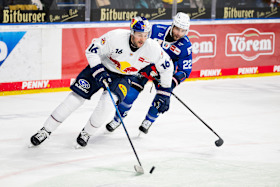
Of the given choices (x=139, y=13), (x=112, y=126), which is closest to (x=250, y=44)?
(x=139, y=13)

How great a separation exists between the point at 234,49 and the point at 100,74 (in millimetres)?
5165

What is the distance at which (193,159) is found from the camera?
196 inches

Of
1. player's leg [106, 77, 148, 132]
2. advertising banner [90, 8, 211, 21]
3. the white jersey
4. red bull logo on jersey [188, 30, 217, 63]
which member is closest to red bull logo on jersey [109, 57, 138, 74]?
the white jersey

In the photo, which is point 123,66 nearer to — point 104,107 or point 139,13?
point 104,107

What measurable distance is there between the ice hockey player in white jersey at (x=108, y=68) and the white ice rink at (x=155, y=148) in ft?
0.90

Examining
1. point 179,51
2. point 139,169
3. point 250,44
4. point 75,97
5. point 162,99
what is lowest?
point 139,169

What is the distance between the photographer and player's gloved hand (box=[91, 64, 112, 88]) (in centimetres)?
480

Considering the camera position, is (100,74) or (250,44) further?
(250,44)

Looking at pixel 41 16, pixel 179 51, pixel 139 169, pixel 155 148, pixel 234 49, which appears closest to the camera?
pixel 139 169

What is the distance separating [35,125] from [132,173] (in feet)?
5.82

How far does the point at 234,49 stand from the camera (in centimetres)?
961

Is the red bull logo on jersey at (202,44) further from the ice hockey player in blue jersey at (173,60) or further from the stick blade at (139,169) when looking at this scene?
the stick blade at (139,169)

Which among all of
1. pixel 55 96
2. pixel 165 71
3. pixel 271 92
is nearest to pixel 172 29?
pixel 165 71

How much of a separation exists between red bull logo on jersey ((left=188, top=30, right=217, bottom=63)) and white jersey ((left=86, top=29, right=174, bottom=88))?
396 cm
